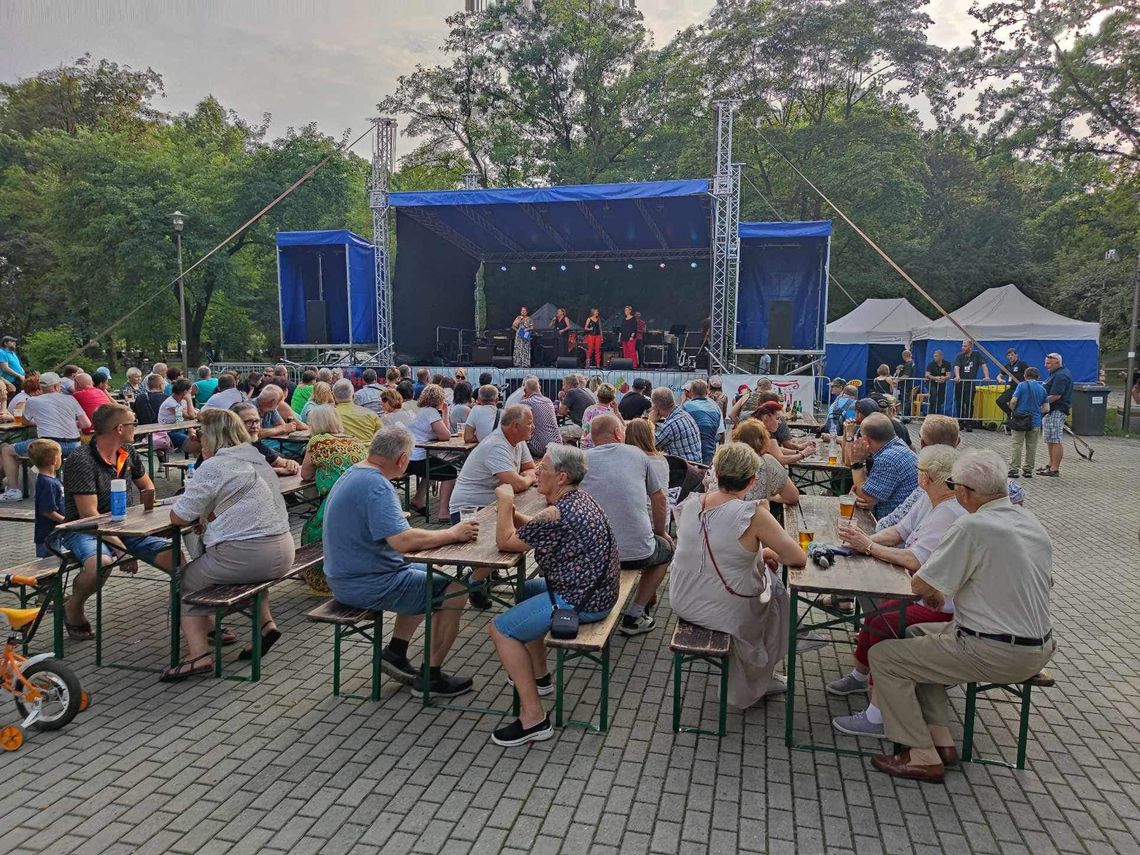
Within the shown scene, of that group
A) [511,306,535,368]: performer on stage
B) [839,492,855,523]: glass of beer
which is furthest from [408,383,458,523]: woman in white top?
[511,306,535,368]: performer on stage

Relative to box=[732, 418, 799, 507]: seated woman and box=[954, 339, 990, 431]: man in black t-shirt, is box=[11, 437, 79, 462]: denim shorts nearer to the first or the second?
box=[732, 418, 799, 507]: seated woman

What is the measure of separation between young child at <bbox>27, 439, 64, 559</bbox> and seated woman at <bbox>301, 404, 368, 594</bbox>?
54.8 inches

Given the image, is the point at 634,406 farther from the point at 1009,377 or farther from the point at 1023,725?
the point at 1009,377

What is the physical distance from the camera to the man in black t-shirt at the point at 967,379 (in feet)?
50.8

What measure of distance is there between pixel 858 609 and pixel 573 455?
163 centimetres

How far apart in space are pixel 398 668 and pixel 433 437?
338 centimetres

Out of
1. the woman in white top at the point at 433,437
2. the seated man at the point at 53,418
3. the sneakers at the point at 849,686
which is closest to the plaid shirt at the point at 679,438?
the woman in white top at the point at 433,437

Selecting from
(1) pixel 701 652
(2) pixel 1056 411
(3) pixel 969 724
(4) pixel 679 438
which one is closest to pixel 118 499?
(1) pixel 701 652

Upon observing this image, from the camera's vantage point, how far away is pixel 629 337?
17.6 meters

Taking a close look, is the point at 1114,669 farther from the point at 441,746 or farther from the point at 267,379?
the point at 267,379

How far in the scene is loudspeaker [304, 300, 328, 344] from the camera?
15852 millimetres

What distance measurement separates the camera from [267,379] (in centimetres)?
995

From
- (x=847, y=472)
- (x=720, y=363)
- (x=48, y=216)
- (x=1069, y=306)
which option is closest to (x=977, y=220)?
(x=1069, y=306)

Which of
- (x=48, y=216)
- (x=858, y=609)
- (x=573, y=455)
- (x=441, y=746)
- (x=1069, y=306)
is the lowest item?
(x=441, y=746)
